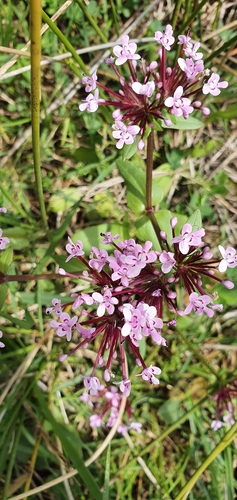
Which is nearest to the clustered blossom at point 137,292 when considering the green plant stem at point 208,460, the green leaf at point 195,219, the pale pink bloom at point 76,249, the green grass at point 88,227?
the pale pink bloom at point 76,249

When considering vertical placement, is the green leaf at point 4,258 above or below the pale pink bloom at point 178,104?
below

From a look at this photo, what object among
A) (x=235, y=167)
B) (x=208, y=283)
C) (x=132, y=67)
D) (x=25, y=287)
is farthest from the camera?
(x=235, y=167)

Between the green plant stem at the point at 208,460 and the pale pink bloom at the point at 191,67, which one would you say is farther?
the green plant stem at the point at 208,460

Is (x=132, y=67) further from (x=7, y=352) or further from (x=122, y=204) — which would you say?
(x=7, y=352)

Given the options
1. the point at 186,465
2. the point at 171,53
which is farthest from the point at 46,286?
the point at 171,53

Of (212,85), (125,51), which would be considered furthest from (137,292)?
(125,51)

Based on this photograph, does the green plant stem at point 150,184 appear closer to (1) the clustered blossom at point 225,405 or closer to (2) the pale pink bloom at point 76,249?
(2) the pale pink bloom at point 76,249

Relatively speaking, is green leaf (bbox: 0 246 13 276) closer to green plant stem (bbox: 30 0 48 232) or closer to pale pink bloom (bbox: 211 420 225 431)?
green plant stem (bbox: 30 0 48 232)
